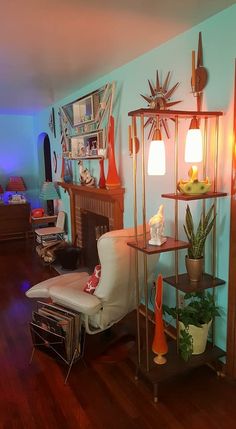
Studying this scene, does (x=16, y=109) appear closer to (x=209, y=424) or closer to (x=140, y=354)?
(x=140, y=354)

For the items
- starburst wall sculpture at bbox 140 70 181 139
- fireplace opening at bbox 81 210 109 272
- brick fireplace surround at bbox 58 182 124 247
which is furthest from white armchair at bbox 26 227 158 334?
fireplace opening at bbox 81 210 109 272

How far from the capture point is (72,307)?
2.19 metres

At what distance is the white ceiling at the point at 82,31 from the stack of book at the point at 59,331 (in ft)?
6.08

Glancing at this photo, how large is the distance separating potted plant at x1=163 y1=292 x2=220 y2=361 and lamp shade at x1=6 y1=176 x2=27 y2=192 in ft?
14.6

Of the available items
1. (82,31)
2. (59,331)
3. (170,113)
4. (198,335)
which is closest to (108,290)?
(59,331)

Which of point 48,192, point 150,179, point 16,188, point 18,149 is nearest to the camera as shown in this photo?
point 150,179

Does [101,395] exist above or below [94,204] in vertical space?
below

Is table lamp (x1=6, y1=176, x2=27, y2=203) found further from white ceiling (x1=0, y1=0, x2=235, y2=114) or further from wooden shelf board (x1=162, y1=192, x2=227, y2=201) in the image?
wooden shelf board (x1=162, y1=192, x2=227, y2=201)

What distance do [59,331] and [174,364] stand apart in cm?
77

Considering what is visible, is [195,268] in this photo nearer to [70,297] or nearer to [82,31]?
[70,297]

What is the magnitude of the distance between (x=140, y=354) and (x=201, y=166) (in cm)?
A: 133

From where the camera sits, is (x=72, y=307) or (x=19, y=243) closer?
(x=72, y=307)

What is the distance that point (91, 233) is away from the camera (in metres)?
Answer: 4.26

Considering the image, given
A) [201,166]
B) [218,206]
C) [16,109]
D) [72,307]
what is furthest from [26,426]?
[16,109]
